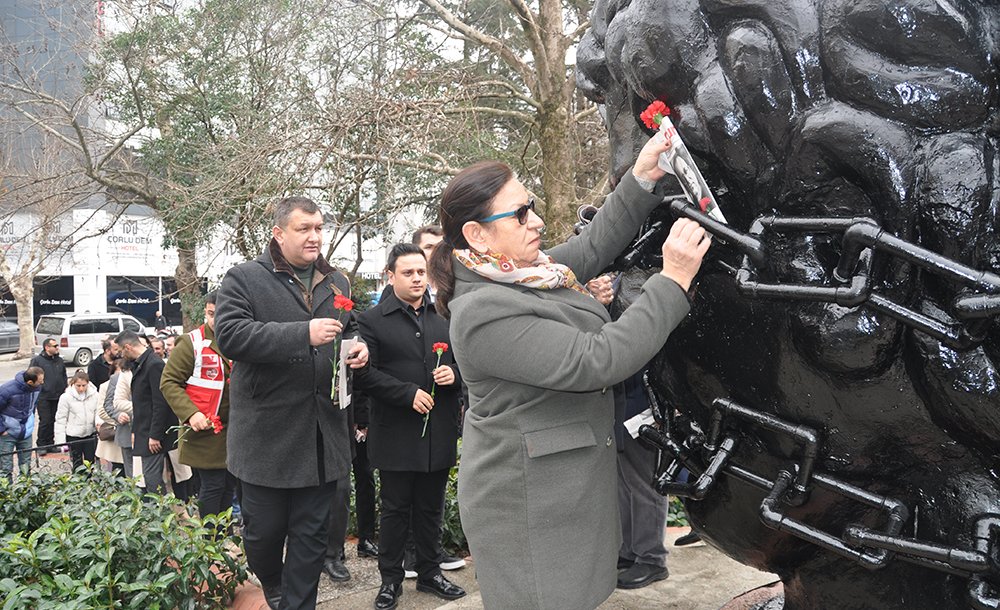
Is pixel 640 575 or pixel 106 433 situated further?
pixel 106 433

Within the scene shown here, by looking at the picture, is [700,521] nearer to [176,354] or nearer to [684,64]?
[684,64]

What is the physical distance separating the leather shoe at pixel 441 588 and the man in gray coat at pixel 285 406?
836 millimetres

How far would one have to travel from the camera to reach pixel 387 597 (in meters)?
4.27

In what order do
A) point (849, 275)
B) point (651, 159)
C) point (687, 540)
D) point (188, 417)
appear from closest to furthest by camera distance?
point (849, 275) < point (651, 159) < point (687, 540) < point (188, 417)

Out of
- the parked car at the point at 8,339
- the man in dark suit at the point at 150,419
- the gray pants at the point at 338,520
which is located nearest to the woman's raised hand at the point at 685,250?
the gray pants at the point at 338,520

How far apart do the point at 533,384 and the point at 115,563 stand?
2.64 m

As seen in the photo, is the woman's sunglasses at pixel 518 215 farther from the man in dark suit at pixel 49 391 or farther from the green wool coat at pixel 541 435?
the man in dark suit at pixel 49 391

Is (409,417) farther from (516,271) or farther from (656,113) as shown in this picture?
(656,113)

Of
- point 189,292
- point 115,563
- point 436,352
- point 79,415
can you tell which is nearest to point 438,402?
point 436,352

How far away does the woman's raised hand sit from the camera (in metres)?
1.75

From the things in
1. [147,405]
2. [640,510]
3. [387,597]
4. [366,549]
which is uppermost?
[147,405]

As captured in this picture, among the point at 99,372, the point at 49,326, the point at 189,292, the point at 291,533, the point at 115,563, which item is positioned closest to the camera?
the point at 115,563

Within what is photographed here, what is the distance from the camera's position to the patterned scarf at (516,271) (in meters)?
2.14

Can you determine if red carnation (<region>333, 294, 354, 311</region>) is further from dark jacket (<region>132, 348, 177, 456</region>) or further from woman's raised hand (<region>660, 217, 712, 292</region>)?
dark jacket (<region>132, 348, 177, 456</region>)
